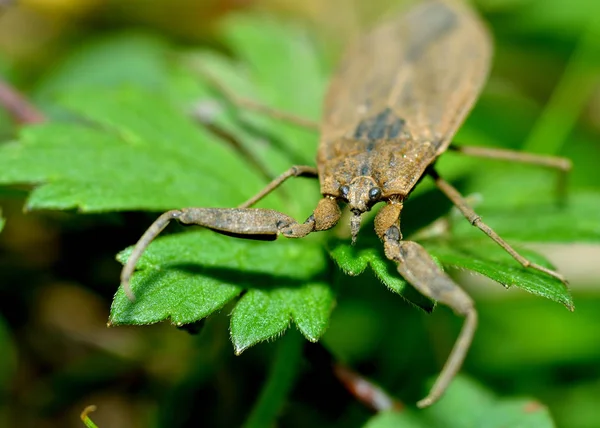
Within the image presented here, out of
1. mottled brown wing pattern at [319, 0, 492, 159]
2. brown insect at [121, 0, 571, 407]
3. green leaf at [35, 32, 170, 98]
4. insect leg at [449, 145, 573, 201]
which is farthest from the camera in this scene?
green leaf at [35, 32, 170, 98]

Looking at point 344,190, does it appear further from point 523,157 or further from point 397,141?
point 523,157

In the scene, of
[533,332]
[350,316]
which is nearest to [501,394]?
[533,332]

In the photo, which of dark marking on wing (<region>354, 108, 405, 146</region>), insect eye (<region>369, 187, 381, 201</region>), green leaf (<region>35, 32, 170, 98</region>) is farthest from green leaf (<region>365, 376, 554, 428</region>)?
green leaf (<region>35, 32, 170, 98</region>)

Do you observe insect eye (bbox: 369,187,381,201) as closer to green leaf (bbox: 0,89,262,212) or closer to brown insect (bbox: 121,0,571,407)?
brown insect (bbox: 121,0,571,407)

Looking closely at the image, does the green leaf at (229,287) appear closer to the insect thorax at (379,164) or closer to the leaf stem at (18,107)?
the insect thorax at (379,164)

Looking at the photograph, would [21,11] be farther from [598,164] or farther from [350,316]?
[598,164]

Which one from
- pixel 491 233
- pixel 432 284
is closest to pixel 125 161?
pixel 432 284
